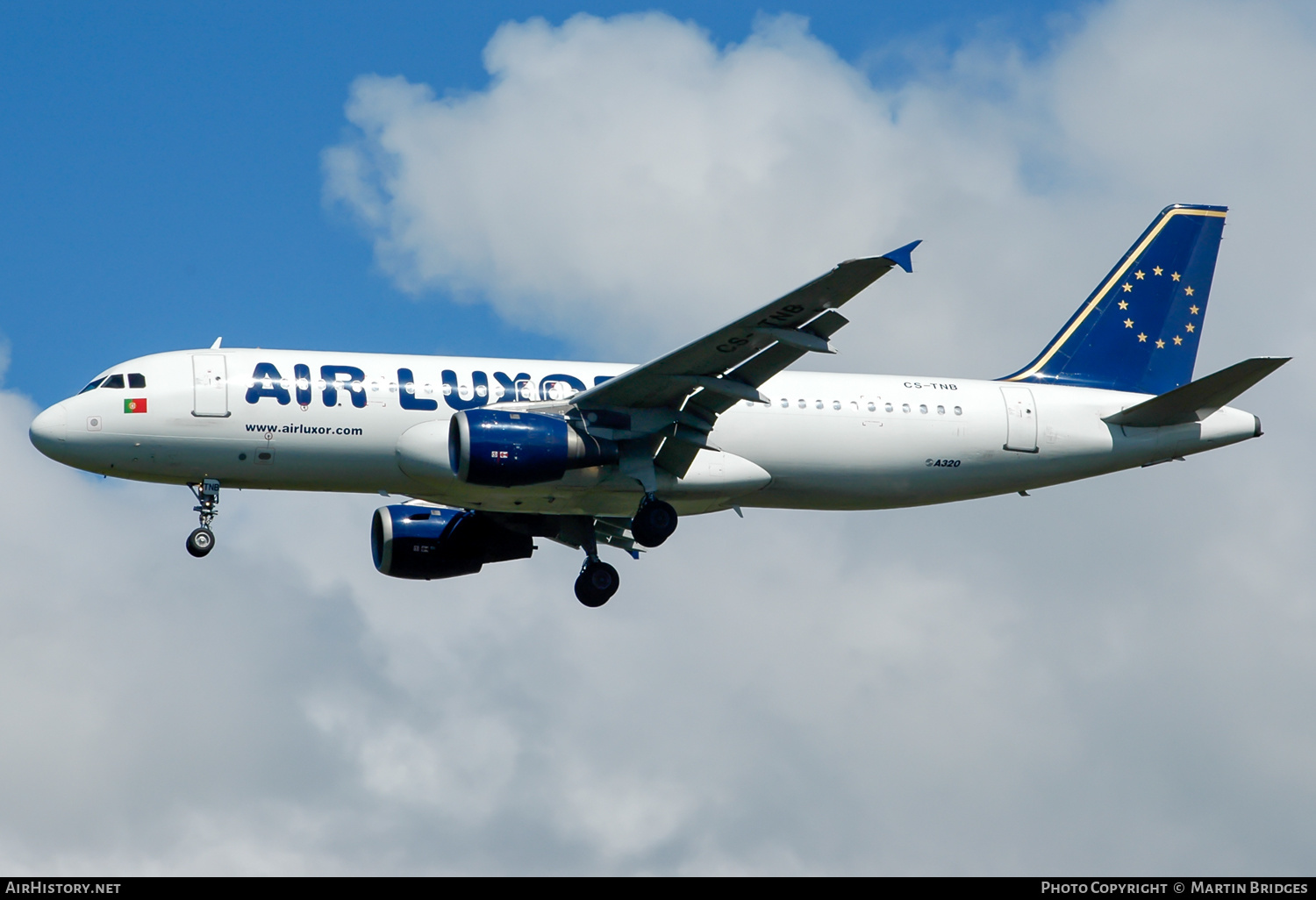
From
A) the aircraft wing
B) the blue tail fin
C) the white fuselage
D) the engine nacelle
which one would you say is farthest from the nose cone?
the blue tail fin

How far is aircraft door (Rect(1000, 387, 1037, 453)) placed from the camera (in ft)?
116

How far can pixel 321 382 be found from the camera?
103ft

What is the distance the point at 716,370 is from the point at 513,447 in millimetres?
4212

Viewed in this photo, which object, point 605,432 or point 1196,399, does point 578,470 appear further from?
point 1196,399

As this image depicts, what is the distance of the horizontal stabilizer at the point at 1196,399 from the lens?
107ft

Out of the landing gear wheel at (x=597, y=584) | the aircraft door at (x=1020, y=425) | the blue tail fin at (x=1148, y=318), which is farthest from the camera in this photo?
the blue tail fin at (x=1148, y=318)

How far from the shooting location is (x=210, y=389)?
31328 millimetres

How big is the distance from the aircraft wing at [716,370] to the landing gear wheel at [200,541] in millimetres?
7910

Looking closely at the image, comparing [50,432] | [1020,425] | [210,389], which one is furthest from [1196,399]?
[50,432]

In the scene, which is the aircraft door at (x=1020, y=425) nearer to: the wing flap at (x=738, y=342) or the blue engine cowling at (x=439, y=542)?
the wing flap at (x=738, y=342)

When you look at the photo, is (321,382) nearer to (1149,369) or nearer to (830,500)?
(830,500)

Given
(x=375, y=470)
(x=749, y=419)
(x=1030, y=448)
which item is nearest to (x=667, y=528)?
(x=749, y=419)

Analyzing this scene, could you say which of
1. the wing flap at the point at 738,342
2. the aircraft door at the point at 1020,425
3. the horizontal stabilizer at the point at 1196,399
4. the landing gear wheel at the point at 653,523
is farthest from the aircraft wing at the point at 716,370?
the horizontal stabilizer at the point at 1196,399

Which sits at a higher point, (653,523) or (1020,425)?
(1020,425)
